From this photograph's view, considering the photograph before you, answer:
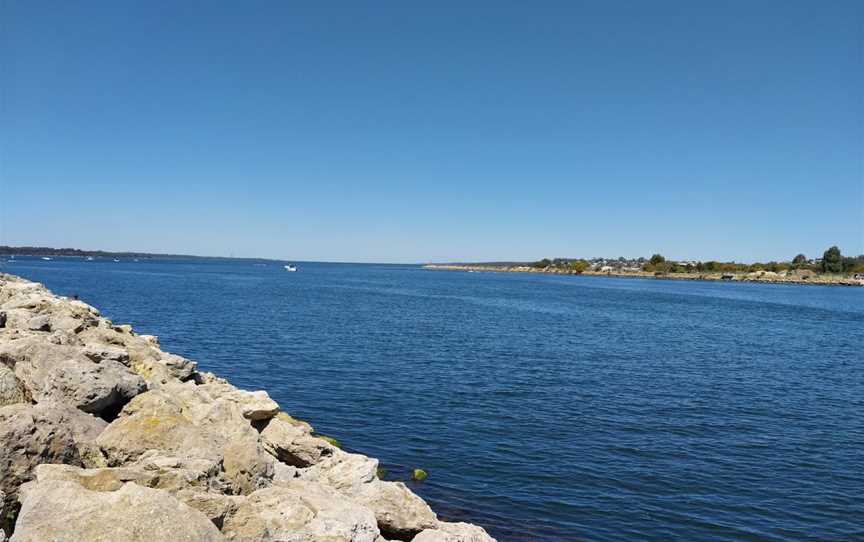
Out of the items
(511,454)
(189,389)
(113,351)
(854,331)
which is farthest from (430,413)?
(854,331)

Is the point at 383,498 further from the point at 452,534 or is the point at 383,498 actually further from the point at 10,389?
the point at 10,389

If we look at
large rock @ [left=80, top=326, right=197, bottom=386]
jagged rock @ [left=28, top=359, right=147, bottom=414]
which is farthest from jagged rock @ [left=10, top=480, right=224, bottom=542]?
large rock @ [left=80, top=326, right=197, bottom=386]

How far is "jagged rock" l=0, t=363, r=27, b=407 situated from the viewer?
467 inches

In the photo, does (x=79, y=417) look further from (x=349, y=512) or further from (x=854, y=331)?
(x=854, y=331)

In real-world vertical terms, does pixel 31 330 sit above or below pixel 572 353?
above

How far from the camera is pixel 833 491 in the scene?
2114 centimetres

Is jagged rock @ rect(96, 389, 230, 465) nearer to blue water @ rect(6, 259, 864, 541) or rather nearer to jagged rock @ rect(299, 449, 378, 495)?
jagged rock @ rect(299, 449, 378, 495)

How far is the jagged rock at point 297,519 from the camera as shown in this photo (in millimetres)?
9102

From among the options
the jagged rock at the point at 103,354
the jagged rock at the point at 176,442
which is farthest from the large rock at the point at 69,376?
the jagged rock at the point at 176,442

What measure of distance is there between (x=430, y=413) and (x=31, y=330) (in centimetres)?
1736

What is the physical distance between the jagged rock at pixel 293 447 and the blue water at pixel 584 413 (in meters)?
5.12

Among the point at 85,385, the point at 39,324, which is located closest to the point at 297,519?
the point at 85,385

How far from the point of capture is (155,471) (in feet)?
30.3

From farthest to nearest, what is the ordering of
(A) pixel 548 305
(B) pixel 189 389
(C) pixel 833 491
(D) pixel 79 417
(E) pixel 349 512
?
1. (A) pixel 548 305
2. (C) pixel 833 491
3. (B) pixel 189 389
4. (D) pixel 79 417
5. (E) pixel 349 512
